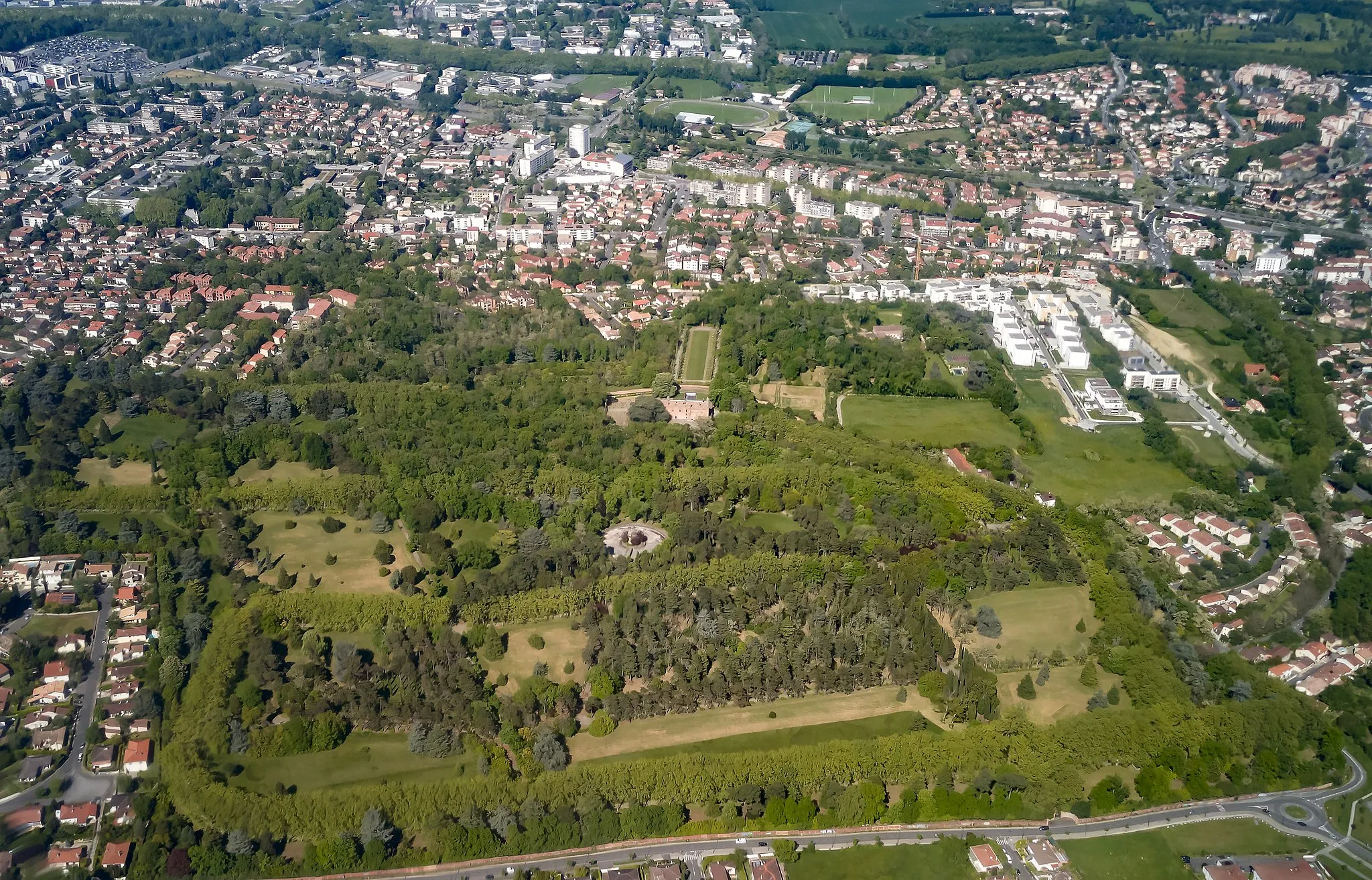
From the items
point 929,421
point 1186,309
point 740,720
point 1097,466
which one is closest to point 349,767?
point 740,720

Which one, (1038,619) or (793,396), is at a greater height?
(1038,619)

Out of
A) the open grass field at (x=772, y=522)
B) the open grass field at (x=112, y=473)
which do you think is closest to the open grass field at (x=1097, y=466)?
the open grass field at (x=772, y=522)

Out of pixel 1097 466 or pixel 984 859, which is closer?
pixel 984 859

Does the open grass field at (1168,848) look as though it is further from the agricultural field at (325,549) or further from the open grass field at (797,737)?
the agricultural field at (325,549)

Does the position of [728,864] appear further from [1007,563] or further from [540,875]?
[1007,563]

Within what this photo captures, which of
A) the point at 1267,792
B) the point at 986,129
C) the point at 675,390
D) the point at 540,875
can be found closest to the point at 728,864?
the point at 540,875

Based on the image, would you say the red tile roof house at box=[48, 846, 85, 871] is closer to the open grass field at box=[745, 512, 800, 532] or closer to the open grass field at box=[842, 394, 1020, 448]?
the open grass field at box=[745, 512, 800, 532]

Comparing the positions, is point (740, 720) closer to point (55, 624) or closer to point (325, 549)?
point (325, 549)
